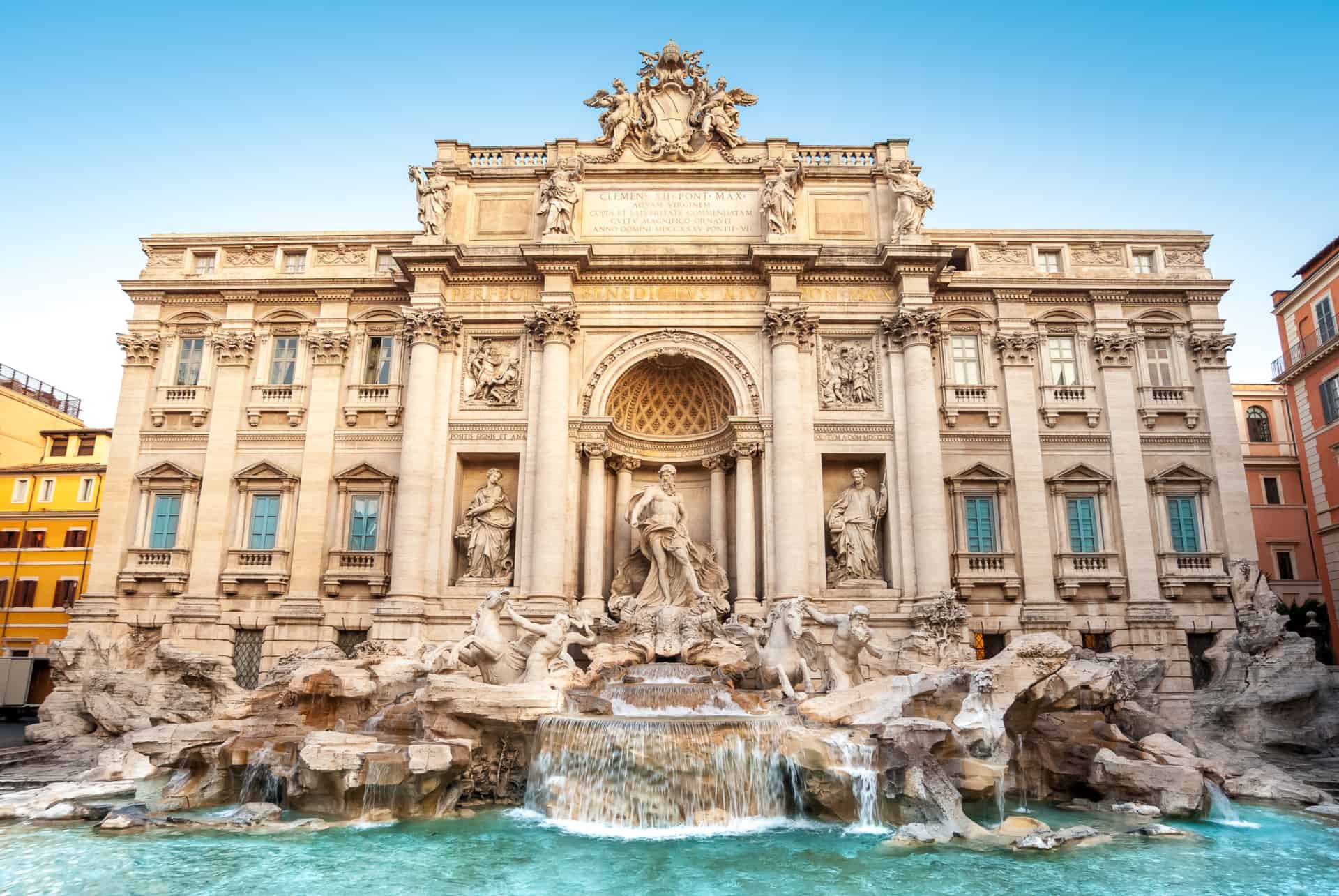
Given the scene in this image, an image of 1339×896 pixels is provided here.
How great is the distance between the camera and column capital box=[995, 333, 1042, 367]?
22297 mm

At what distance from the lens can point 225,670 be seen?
1853cm

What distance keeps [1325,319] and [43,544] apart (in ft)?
155

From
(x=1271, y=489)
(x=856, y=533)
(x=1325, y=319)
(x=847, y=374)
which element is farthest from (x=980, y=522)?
(x=1271, y=489)

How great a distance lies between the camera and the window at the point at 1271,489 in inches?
1319

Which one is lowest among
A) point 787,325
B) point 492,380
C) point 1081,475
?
point 1081,475

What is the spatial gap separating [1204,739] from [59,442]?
42797 mm

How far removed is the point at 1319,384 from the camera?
26.8 metres

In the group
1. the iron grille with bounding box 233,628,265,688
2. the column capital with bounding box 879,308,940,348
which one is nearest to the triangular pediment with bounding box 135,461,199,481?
the iron grille with bounding box 233,628,265,688

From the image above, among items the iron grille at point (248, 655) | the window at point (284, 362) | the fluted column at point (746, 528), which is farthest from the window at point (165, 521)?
the fluted column at point (746, 528)

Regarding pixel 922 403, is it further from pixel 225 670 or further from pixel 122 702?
pixel 122 702

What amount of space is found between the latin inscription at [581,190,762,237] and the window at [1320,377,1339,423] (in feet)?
62.9

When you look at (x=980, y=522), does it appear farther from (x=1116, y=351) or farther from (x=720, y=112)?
(x=720, y=112)

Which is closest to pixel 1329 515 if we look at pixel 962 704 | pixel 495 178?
pixel 962 704

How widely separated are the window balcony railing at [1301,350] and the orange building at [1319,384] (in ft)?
0.08
